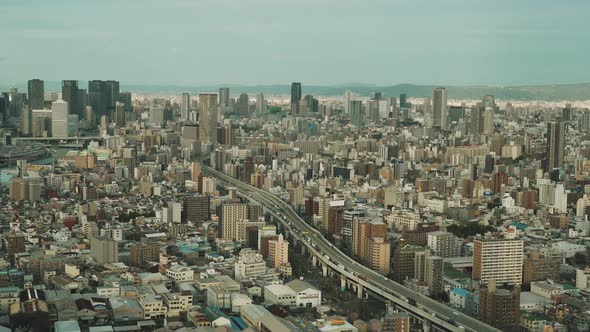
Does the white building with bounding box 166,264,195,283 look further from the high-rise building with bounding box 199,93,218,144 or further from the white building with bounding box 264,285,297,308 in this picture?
the high-rise building with bounding box 199,93,218,144

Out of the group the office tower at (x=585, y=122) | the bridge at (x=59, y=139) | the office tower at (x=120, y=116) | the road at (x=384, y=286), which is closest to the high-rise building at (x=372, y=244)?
the road at (x=384, y=286)

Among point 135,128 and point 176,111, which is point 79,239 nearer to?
point 135,128

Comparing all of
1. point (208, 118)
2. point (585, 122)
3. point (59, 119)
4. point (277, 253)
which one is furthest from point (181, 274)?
point (59, 119)

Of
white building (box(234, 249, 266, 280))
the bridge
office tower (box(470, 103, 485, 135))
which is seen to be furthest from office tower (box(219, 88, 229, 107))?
white building (box(234, 249, 266, 280))

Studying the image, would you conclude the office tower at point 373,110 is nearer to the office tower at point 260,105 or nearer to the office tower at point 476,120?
the office tower at point 260,105

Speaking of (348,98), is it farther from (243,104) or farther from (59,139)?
(59,139)

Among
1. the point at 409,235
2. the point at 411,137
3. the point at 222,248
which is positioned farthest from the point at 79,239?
the point at 411,137
